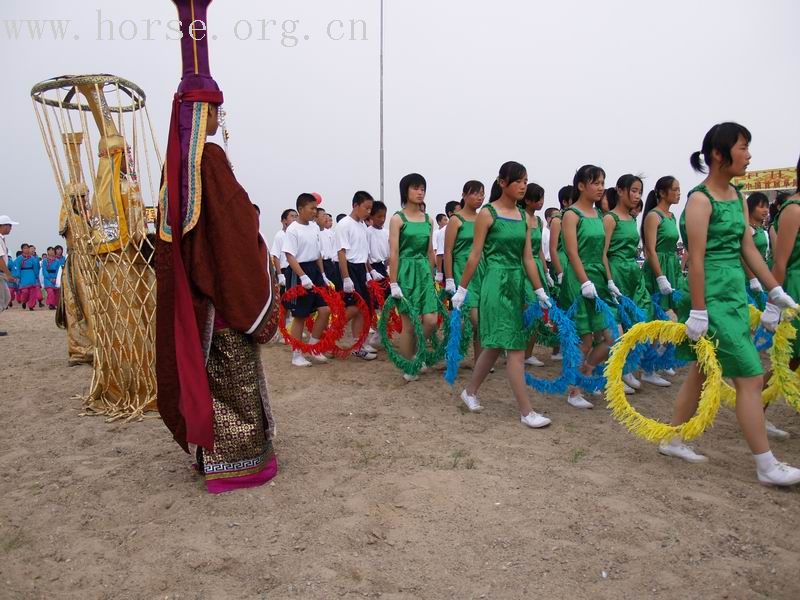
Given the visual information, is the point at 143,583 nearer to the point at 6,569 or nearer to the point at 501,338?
the point at 6,569

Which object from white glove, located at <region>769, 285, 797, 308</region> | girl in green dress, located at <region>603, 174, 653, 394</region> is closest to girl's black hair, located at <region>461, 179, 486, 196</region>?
girl in green dress, located at <region>603, 174, 653, 394</region>

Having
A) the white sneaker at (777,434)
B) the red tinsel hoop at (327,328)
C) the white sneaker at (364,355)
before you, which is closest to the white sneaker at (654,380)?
the white sneaker at (777,434)

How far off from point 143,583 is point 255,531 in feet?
1.58

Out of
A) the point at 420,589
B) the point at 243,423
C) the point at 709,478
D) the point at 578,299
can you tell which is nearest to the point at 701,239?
the point at 709,478

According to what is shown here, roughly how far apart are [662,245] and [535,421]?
2.15 meters

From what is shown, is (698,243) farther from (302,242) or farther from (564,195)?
(302,242)

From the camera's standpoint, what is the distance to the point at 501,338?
3.98 meters

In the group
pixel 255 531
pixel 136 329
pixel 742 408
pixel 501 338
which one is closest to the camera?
pixel 255 531

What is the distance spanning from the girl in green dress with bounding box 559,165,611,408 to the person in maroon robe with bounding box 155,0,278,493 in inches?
92.7

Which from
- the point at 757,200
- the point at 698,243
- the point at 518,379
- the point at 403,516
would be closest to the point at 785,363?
the point at 698,243

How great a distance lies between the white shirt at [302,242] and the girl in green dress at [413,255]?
1282 millimetres

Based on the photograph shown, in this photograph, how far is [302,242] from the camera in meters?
6.48

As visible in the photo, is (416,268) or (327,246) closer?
(416,268)

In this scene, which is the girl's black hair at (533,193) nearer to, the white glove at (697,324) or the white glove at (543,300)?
the white glove at (543,300)
